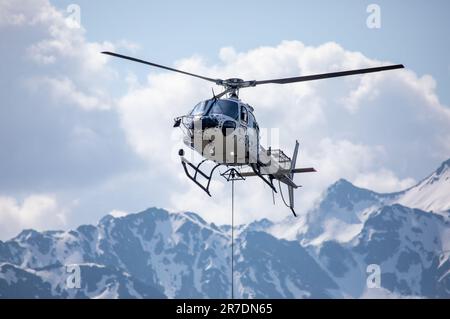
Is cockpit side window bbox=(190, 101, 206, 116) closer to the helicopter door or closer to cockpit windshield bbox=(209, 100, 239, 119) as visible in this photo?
cockpit windshield bbox=(209, 100, 239, 119)

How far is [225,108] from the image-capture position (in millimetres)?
39062

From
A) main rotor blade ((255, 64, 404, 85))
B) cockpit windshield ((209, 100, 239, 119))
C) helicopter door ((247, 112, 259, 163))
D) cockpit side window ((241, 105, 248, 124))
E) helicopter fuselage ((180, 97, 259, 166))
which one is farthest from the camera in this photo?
helicopter door ((247, 112, 259, 163))

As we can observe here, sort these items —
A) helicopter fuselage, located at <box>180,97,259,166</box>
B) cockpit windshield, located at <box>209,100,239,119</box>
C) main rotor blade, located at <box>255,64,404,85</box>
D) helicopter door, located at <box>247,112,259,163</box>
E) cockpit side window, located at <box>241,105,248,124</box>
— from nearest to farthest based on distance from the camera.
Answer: main rotor blade, located at <box>255,64,404,85</box> < helicopter fuselage, located at <box>180,97,259,166</box> < cockpit windshield, located at <box>209,100,239,119</box> < cockpit side window, located at <box>241,105,248,124</box> < helicopter door, located at <box>247,112,259,163</box>

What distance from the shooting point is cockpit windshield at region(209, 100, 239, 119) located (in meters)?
38.9

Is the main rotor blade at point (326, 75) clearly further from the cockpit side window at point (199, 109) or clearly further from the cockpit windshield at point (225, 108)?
the cockpit side window at point (199, 109)

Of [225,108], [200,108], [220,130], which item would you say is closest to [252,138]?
[225,108]

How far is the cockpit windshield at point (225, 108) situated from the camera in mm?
38856

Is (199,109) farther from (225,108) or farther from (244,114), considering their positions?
(244,114)

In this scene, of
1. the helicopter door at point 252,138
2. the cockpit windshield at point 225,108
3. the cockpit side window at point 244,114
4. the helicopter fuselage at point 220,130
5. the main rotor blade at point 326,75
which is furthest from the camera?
the helicopter door at point 252,138

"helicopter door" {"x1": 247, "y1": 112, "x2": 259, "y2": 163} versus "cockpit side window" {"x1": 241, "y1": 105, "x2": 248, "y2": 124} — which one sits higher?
"cockpit side window" {"x1": 241, "y1": 105, "x2": 248, "y2": 124}
